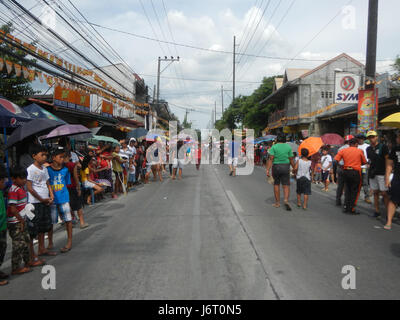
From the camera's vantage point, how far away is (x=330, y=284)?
3684mm

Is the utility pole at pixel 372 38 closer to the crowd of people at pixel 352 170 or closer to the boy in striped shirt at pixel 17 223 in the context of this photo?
the crowd of people at pixel 352 170

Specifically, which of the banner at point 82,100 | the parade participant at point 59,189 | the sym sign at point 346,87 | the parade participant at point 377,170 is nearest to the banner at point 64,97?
the banner at point 82,100

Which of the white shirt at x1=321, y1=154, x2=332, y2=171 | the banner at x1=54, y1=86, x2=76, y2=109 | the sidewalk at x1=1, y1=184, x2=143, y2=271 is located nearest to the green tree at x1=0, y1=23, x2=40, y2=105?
the banner at x1=54, y1=86, x2=76, y2=109

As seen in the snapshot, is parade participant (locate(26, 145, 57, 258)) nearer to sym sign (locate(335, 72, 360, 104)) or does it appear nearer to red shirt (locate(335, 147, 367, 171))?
red shirt (locate(335, 147, 367, 171))

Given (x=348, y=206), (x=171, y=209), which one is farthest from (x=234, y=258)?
(x=348, y=206)

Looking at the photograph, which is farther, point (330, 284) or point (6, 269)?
point (6, 269)

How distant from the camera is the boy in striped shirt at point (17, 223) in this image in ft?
13.7

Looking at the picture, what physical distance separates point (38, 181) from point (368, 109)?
38.9ft

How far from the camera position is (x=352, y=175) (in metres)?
7.72

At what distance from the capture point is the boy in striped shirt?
13.7 feet

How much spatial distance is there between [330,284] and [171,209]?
493 centimetres

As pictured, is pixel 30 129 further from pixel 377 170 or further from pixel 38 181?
pixel 377 170
